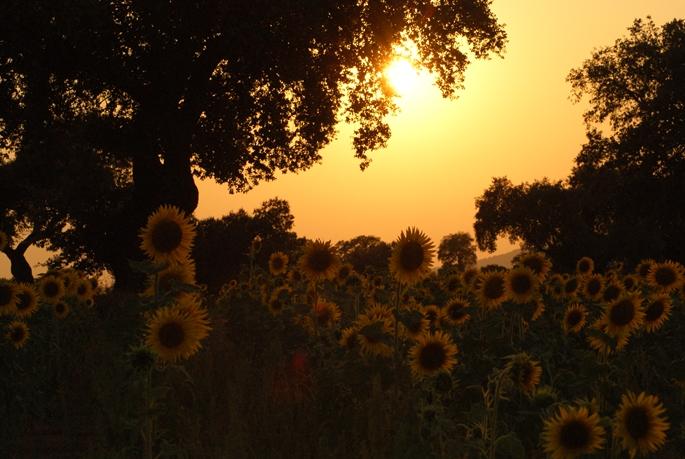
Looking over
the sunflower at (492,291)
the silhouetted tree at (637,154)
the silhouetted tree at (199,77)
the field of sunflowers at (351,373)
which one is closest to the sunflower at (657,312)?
the field of sunflowers at (351,373)

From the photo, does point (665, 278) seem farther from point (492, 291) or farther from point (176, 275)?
point (176, 275)

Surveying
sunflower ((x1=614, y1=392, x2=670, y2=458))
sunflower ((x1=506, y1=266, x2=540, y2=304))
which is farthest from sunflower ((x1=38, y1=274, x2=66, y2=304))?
sunflower ((x1=614, y1=392, x2=670, y2=458))

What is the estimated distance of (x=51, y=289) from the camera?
430 inches

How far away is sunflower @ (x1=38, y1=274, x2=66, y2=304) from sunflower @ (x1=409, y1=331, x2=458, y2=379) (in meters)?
5.74

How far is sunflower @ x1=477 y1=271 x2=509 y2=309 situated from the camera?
8578mm

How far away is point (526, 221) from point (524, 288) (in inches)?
2239

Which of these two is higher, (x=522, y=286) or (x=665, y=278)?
(x=665, y=278)

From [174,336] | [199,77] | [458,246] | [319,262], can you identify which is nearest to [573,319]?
[319,262]

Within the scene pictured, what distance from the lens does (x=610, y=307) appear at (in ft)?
24.5

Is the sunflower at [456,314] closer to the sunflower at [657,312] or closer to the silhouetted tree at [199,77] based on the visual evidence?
the sunflower at [657,312]

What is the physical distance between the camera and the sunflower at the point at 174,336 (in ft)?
18.4

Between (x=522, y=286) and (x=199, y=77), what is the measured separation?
16.0 metres

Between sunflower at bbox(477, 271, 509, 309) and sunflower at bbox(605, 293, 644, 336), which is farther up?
sunflower at bbox(477, 271, 509, 309)

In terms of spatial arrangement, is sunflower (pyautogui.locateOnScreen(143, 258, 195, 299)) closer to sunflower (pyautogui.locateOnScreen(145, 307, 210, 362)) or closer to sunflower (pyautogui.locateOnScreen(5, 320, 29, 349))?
sunflower (pyautogui.locateOnScreen(145, 307, 210, 362))
